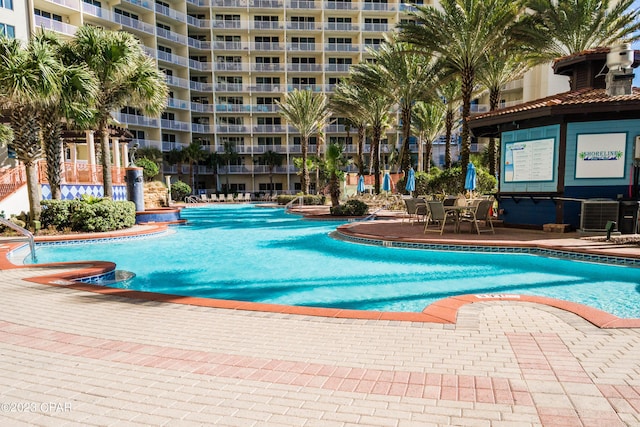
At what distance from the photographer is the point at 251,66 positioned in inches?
1854

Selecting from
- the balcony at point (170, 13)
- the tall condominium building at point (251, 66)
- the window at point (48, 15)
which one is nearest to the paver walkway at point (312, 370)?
the window at point (48, 15)

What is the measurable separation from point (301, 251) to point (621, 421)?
8.85 metres

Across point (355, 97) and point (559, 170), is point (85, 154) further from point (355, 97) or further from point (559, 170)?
point (559, 170)

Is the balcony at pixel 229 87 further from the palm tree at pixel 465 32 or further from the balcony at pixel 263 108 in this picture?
the palm tree at pixel 465 32

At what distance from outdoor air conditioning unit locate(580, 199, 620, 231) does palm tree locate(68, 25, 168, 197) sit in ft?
52.1

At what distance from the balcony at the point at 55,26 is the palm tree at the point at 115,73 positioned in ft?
70.3

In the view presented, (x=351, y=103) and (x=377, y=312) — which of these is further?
(x=351, y=103)

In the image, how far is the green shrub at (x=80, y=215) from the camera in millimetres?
13820

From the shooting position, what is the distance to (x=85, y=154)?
3020cm

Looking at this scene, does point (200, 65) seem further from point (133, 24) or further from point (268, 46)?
point (133, 24)

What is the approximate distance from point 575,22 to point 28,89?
2182 cm

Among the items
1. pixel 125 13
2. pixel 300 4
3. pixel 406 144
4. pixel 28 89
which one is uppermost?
pixel 300 4

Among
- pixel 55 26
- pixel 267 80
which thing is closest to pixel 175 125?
pixel 267 80

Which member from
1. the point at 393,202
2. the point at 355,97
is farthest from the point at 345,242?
the point at 355,97
